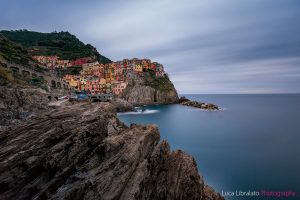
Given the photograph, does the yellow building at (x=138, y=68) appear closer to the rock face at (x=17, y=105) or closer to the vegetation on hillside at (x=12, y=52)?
the vegetation on hillside at (x=12, y=52)

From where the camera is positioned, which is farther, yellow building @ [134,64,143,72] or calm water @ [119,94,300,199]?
yellow building @ [134,64,143,72]

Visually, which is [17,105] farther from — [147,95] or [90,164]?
[147,95]

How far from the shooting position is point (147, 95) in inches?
5463

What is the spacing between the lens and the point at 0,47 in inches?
3314

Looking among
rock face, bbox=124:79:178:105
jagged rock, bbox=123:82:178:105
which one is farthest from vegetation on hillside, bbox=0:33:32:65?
rock face, bbox=124:79:178:105

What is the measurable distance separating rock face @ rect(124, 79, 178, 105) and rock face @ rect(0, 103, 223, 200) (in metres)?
113

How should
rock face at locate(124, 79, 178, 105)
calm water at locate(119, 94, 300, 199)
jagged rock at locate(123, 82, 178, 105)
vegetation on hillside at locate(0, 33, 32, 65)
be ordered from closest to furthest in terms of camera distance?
calm water at locate(119, 94, 300, 199) < vegetation on hillside at locate(0, 33, 32, 65) < jagged rock at locate(123, 82, 178, 105) < rock face at locate(124, 79, 178, 105)

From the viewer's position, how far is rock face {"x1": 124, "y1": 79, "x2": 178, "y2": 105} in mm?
132500

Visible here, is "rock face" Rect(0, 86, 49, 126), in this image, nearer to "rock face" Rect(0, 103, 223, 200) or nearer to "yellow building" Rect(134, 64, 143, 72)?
"rock face" Rect(0, 103, 223, 200)

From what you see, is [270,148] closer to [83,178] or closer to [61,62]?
[83,178]

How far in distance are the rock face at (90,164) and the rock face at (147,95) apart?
113 m

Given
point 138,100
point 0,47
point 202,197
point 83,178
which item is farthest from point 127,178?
point 138,100

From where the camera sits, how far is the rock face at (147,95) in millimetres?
132500

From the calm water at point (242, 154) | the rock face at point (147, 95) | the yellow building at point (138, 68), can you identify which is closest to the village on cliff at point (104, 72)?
the yellow building at point (138, 68)
